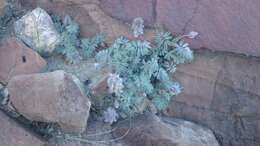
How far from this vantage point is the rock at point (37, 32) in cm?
289

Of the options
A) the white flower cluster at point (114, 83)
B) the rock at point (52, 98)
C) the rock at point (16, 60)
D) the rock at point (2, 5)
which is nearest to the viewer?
the rock at point (52, 98)

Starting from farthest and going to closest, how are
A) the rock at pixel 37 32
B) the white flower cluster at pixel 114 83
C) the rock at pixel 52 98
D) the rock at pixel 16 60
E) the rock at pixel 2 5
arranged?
the rock at pixel 2 5 → the rock at pixel 37 32 → the rock at pixel 16 60 → the white flower cluster at pixel 114 83 → the rock at pixel 52 98

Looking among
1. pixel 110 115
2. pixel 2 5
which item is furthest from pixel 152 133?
pixel 2 5

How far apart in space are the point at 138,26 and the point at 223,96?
0.62 metres

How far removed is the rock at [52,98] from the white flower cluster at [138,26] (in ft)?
1.75

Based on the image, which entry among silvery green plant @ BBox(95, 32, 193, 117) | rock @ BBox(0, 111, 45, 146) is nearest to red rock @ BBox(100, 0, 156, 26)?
silvery green plant @ BBox(95, 32, 193, 117)

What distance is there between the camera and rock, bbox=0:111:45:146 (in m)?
2.53

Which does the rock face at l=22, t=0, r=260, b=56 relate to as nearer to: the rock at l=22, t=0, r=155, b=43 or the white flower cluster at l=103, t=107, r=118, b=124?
the rock at l=22, t=0, r=155, b=43

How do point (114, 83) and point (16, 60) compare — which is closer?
point (114, 83)

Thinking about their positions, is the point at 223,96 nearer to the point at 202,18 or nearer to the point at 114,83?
the point at 202,18

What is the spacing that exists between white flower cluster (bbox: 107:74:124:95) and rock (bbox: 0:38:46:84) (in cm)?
40

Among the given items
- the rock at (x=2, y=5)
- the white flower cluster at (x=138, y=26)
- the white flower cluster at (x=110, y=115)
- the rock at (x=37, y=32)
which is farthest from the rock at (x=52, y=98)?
the rock at (x=2, y=5)

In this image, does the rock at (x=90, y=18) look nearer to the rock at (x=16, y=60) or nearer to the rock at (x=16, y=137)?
the rock at (x=16, y=60)

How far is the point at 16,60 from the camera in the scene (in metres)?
2.79
